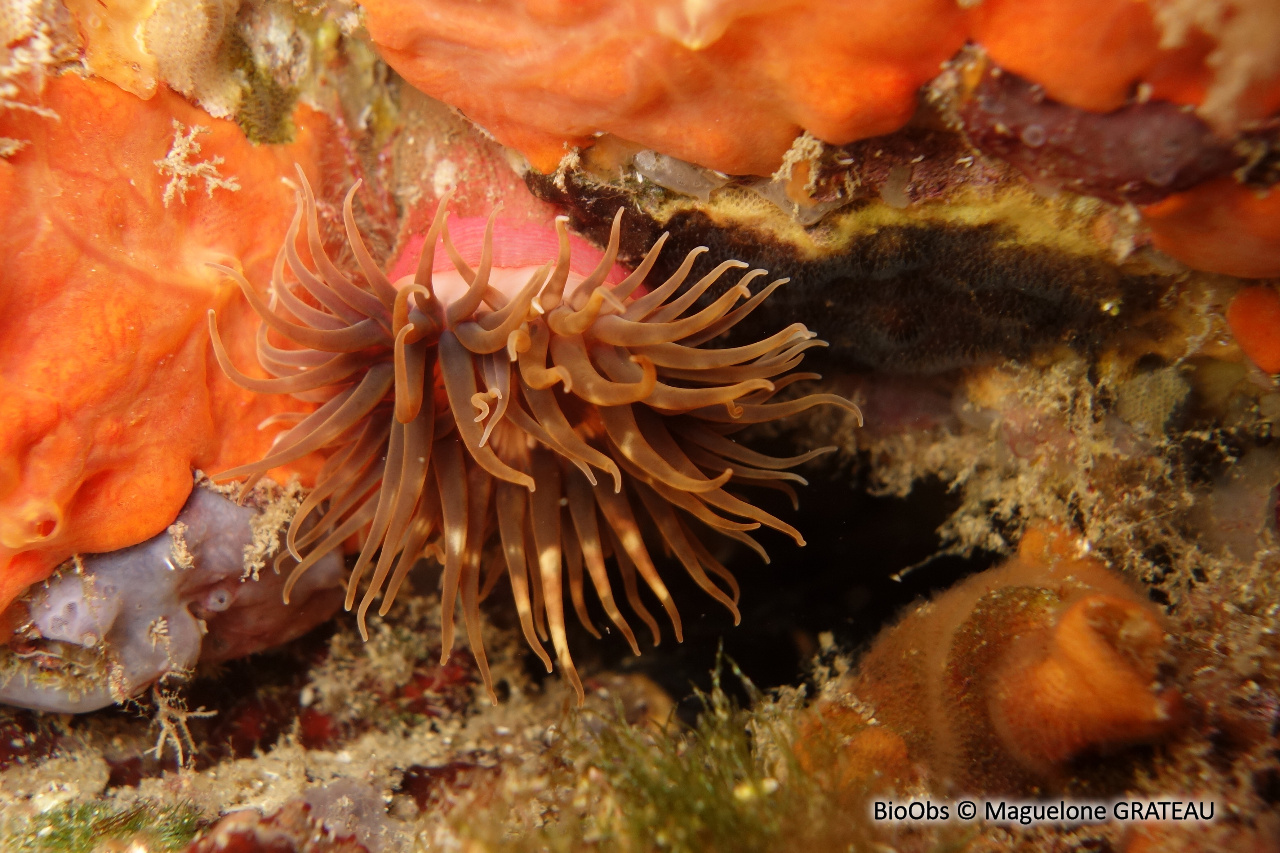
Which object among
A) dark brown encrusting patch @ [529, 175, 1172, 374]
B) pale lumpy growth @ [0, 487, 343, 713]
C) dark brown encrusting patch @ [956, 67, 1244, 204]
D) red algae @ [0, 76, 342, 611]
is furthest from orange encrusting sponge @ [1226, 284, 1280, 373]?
pale lumpy growth @ [0, 487, 343, 713]

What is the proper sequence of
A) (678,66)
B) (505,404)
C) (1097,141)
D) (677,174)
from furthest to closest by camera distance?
(677,174)
(505,404)
(678,66)
(1097,141)

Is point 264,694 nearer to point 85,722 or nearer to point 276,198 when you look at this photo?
point 85,722

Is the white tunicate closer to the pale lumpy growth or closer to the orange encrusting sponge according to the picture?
the orange encrusting sponge

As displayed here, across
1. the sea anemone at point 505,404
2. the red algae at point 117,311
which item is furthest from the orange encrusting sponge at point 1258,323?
the red algae at point 117,311

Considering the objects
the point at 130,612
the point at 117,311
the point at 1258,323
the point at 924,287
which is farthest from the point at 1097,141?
the point at 130,612

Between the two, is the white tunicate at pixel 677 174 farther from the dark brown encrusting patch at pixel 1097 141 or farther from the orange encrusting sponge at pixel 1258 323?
the orange encrusting sponge at pixel 1258 323

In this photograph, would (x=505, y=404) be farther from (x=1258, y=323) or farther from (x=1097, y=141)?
(x=1258, y=323)

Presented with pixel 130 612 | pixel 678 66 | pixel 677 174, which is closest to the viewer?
pixel 678 66

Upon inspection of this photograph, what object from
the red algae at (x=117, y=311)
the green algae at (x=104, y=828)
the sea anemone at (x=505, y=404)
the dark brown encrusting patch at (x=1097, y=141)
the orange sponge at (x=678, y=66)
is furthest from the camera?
the green algae at (x=104, y=828)
